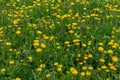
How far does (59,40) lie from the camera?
5.25 meters

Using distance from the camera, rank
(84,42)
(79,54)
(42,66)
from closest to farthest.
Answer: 1. (42,66)
2. (79,54)
3. (84,42)

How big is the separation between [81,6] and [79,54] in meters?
1.84

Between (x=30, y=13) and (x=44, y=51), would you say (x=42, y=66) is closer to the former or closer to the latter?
(x=44, y=51)

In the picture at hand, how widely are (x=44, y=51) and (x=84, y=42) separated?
2.50 ft

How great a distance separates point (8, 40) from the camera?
5.12 metres

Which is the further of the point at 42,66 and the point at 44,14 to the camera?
the point at 44,14

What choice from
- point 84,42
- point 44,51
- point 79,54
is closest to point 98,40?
point 84,42

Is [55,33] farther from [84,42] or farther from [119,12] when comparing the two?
[119,12]

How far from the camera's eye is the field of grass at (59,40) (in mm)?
4410

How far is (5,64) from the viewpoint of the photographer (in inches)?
182

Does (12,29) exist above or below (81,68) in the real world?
above

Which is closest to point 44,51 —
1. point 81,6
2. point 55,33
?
point 55,33

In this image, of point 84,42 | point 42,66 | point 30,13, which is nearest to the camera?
point 42,66

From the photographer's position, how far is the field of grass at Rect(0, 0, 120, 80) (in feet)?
14.5
